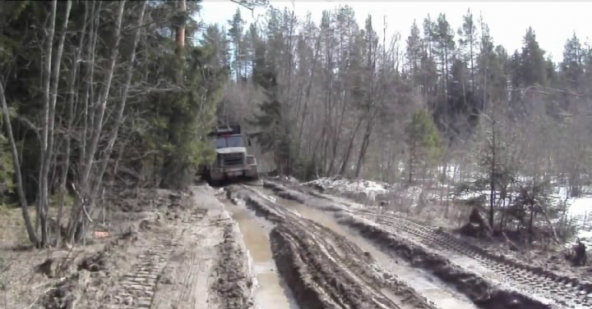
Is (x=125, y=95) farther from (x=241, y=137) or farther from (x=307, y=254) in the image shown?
(x=241, y=137)

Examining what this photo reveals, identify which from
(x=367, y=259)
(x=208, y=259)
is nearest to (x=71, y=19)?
(x=208, y=259)

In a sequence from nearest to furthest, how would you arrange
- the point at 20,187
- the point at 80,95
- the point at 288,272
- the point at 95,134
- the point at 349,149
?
the point at 20,187 → the point at 288,272 → the point at 95,134 → the point at 80,95 → the point at 349,149

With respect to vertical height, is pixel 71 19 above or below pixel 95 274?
above

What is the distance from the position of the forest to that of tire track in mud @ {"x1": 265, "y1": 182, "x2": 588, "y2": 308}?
1.76 m

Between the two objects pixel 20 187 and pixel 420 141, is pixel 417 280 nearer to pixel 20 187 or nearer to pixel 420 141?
pixel 20 187

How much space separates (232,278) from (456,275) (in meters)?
3.66

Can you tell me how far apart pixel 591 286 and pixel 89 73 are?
29.8ft

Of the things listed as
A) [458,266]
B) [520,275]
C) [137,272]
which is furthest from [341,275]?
[137,272]

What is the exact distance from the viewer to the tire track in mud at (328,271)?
8.59 m

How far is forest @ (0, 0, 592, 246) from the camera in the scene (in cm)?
1159

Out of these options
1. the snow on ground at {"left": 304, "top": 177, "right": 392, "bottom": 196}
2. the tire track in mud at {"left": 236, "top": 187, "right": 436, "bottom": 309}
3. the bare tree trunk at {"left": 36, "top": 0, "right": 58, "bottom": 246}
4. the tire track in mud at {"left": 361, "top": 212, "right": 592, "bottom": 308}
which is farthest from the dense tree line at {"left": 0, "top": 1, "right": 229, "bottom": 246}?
the snow on ground at {"left": 304, "top": 177, "right": 392, "bottom": 196}

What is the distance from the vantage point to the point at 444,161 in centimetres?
2758

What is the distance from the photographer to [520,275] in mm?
9711

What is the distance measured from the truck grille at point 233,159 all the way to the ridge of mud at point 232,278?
1981 centimetres
